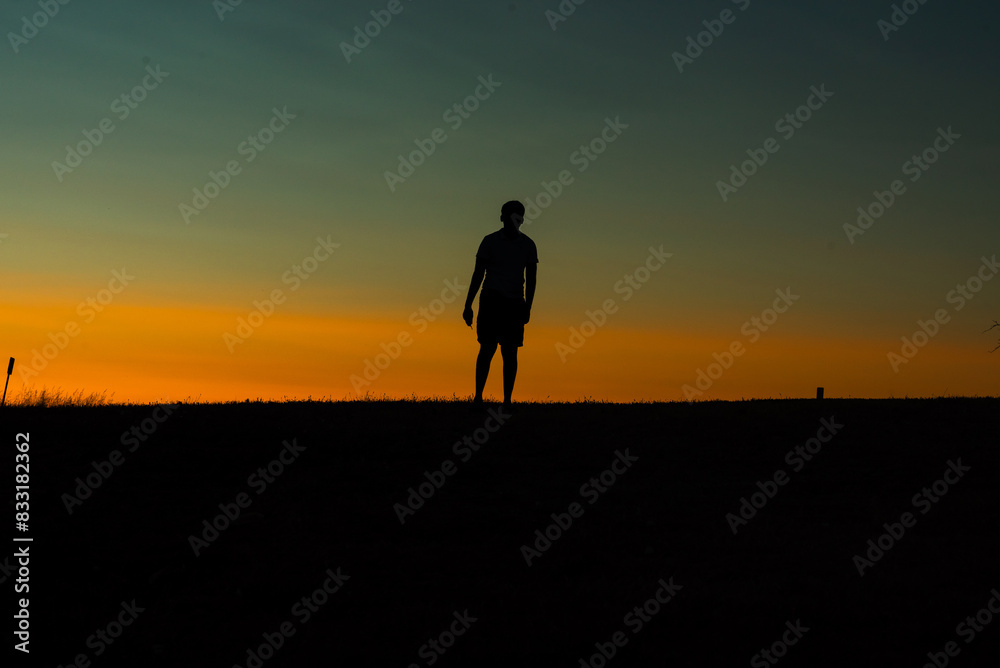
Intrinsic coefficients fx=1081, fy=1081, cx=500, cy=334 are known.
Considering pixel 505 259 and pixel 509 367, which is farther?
pixel 509 367

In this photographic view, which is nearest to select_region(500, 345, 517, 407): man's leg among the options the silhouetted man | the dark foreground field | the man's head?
the silhouetted man

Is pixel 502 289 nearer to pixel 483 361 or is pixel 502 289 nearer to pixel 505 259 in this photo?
pixel 505 259

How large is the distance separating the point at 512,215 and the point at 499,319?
1.45 meters

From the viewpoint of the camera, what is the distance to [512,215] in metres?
14.7

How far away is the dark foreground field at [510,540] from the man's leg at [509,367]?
456 mm

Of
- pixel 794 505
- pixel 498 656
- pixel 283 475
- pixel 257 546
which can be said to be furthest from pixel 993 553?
pixel 283 475

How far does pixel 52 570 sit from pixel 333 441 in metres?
5.15

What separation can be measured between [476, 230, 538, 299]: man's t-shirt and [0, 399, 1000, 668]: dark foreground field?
1.93 metres

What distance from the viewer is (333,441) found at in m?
14.2

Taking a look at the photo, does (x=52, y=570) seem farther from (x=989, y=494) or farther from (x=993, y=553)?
(x=989, y=494)

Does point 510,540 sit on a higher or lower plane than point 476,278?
Result: lower

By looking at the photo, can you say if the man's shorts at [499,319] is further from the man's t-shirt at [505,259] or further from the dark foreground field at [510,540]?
the dark foreground field at [510,540]

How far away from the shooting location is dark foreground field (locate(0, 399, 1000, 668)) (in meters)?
7.82

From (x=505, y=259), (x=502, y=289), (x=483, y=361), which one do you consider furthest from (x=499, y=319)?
(x=505, y=259)
